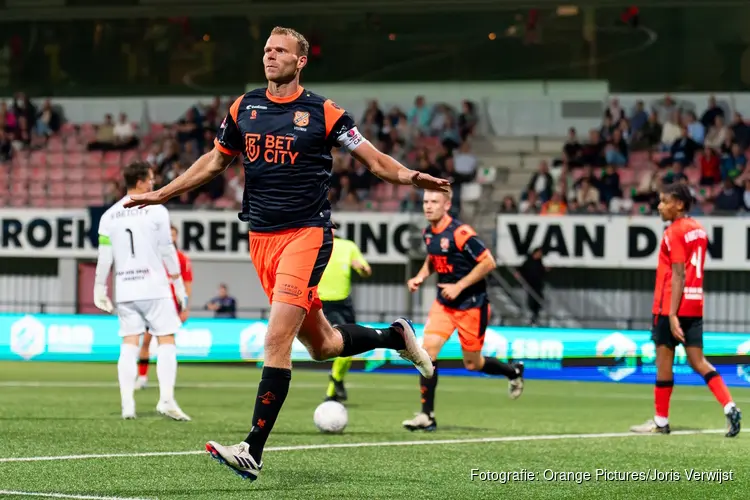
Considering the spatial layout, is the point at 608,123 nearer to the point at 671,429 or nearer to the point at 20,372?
the point at 20,372

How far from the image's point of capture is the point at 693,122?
26594mm

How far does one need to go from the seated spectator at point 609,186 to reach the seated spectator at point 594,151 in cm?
93

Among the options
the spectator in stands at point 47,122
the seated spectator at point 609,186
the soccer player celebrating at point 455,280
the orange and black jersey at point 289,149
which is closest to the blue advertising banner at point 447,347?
the seated spectator at point 609,186

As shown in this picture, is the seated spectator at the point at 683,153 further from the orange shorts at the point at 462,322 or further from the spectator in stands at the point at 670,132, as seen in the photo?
the orange shorts at the point at 462,322

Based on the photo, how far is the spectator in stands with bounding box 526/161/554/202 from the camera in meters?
25.3

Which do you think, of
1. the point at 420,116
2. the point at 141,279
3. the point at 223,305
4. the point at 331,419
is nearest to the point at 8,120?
the point at 223,305

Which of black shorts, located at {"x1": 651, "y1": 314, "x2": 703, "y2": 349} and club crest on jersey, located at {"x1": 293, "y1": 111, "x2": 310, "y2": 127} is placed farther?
black shorts, located at {"x1": 651, "y1": 314, "x2": 703, "y2": 349}

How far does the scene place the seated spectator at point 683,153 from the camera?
25.9 metres

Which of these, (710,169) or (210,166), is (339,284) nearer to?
(210,166)

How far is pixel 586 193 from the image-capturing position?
25016mm

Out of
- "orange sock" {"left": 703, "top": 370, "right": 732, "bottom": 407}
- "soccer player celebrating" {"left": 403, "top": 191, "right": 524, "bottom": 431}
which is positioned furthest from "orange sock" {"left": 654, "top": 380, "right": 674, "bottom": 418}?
"soccer player celebrating" {"left": 403, "top": 191, "right": 524, "bottom": 431}

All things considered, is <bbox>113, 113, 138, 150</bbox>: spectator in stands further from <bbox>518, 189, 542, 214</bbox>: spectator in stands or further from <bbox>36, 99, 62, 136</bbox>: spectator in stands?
<bbox>518, 189, 542, 214</bbox>: spectator in stands

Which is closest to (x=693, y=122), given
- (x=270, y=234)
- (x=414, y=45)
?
(x=414, y=45)

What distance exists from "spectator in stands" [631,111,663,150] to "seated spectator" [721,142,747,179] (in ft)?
5.89
